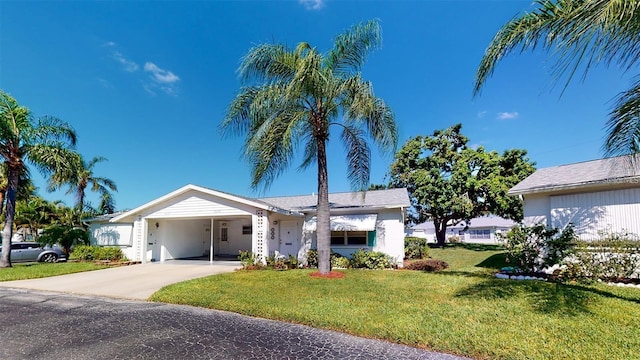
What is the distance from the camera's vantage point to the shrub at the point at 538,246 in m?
12.4

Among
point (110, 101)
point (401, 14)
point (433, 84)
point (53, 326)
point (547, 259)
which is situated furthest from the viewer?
point (110, 101)

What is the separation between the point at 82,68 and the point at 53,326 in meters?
16.7

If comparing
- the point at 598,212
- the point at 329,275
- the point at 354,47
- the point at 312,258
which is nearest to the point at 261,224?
the point at 312,258

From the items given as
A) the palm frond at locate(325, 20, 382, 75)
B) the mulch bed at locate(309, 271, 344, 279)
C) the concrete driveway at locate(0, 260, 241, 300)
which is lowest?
the concrete driveway at locate(0, 260, 241, 300)

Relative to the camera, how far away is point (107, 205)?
30703 millimetres

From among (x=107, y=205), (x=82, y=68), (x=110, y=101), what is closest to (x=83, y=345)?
(x=82, y=68)

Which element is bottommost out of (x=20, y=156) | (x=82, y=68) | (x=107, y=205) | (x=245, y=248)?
(x=245, y=248)

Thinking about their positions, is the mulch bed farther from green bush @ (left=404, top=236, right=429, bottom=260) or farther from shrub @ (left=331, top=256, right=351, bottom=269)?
green bush @ (left=404, top=236, right=429, bottom=260)

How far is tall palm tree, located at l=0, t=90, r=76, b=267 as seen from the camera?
1803 cm

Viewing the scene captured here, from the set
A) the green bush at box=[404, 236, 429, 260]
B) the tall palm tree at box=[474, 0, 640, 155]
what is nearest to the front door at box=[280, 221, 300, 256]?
the green bush at box=[404, 236, 429, 260]

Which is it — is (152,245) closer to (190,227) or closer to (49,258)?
(190,227)

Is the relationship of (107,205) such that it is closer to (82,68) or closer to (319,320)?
(82,68)

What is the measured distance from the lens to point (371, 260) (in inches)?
683

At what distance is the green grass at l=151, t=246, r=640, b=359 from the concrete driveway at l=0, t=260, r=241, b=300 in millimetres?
1358
